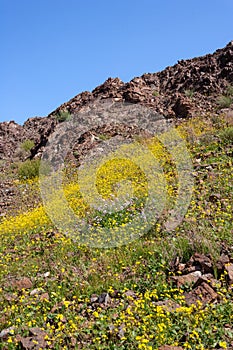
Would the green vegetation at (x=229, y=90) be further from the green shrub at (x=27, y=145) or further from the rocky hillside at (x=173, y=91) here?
the green shrub at (x=27, y=145)

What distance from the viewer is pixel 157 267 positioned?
16.7 feet

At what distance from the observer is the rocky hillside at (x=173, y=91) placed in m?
16.4

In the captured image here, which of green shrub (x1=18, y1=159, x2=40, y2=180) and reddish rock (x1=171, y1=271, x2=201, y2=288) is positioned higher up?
green shrub (x1=18, y1=159, x2=40, y2=180)

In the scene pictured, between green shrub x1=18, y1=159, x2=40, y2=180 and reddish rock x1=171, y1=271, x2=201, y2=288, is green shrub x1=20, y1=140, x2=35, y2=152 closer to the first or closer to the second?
green shrub x1=18, y1=159, x2=40, y2=180

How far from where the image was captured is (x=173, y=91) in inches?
737

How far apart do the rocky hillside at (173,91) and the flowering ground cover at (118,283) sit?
310 inches

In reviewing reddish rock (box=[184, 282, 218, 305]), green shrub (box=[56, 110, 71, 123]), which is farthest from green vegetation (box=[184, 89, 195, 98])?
reddish rock (box=[184, 282, 218, 305])

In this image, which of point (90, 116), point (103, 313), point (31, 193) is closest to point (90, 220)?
point (103, 313)

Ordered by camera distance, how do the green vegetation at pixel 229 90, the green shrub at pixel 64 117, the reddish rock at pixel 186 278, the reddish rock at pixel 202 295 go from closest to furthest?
the reddish rock at pixel 202 295 → the reddish rock at pixel 186 278 → the green vegetation at pixel 229 90 → the green shrub at pixel 64 117

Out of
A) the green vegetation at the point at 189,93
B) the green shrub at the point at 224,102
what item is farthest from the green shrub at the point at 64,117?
the green shrub at the point at 224,102

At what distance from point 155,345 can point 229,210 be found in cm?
361

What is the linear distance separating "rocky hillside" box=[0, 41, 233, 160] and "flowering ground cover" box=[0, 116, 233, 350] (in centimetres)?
788

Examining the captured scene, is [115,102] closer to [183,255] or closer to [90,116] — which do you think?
[90,116]

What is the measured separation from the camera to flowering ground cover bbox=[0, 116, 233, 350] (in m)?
3.76
